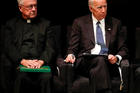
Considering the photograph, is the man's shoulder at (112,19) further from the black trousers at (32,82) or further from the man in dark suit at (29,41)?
the black trousers at (32,82)

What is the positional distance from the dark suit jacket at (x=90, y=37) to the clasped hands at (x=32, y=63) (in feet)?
1.54

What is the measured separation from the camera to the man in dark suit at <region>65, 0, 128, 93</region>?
19.2 ft

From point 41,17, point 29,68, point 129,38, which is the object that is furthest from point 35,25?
point 129,38

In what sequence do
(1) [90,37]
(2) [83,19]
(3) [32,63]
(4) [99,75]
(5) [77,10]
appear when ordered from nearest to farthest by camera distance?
1. (4) [99,75]
2. (3) [32,63]
3. (1) [90,37]
4. (2) [83,19]
5. (5) [77,10]

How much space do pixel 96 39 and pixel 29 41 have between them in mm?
911

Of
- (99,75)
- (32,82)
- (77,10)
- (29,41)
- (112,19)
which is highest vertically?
(77,10)

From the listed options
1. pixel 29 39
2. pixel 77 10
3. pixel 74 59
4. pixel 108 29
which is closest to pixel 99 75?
pixel 74 59

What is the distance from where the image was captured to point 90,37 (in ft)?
19.7

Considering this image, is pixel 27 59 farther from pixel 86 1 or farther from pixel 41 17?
pixel 86 1

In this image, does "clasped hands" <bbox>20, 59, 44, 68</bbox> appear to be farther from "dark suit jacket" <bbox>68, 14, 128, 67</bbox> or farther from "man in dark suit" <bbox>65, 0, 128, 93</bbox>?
"dark suit jacket" <bbox>68, 14, 128, 67</bbox>

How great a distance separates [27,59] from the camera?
600cm

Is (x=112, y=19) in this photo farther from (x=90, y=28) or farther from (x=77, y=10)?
(x=77, y=10)

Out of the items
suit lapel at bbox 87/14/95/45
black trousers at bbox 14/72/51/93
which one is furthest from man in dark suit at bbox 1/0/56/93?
suit lapel at bbox 87/14/95/45

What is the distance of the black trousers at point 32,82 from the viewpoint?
5695 millimetres
